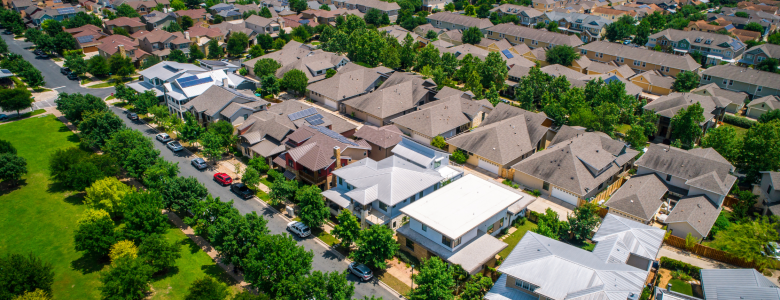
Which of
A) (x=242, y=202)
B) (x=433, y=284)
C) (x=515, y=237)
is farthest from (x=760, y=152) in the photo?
(x=242, y=202)

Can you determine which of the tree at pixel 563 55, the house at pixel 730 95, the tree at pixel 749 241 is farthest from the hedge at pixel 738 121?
the tree at pixel 749 241

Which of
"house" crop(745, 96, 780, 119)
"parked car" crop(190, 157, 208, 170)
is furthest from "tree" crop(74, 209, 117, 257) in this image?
"house" crop(745, 96, 780, 119)

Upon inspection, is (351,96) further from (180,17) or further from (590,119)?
(180,17)

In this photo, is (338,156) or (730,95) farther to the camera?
(730,95)

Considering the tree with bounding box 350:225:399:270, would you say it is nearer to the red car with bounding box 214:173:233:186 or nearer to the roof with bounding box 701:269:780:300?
the red car with bounding box 214:173:233:186

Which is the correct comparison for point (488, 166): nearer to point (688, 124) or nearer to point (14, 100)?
point (688, 124)

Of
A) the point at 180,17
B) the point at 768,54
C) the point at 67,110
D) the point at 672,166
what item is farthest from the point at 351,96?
the point at 768,54
